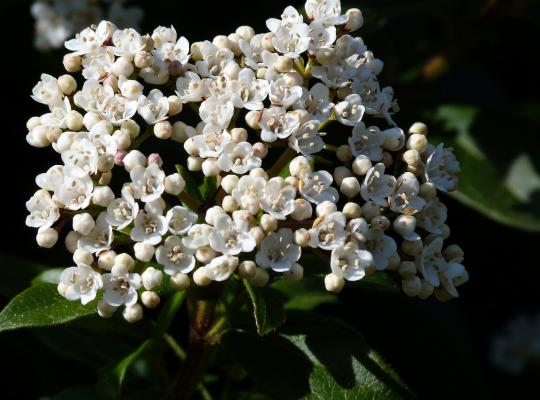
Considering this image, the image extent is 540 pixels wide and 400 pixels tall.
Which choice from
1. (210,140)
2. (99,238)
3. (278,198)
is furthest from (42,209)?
(278,198)

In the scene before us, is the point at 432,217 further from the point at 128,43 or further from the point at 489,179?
the point at 489,179

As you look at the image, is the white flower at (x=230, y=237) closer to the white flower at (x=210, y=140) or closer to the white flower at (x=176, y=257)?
the white flower at (x=176, y=257)

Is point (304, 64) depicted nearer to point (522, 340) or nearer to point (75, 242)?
point (75, 242)

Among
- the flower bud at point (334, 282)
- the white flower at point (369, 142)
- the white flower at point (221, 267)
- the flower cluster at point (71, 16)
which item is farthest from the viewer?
the flower cluster at point (71, 16)

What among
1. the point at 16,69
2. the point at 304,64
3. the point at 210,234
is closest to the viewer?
the point at 210,234

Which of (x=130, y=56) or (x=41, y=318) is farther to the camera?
(x=130, y=56)

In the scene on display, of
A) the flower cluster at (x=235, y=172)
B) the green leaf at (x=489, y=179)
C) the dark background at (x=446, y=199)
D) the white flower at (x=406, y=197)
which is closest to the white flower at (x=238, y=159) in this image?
the flower cluster at (x=235, y=172)

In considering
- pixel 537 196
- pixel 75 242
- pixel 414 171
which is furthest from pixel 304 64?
pixel 537 196
